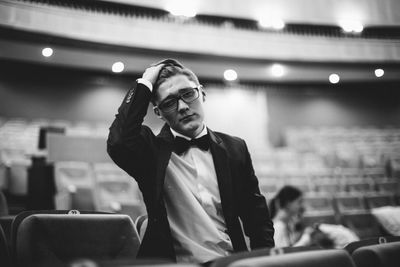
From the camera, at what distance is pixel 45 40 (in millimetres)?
4195

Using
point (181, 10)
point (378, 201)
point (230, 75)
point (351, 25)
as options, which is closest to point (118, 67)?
point (181, 10)

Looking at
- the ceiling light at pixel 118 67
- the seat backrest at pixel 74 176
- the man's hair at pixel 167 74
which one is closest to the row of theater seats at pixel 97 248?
the man's hair at pixel 167 74

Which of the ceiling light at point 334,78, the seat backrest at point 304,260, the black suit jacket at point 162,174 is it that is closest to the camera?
the seat backrest at point 304,260

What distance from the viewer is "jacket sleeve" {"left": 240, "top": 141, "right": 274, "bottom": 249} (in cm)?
88

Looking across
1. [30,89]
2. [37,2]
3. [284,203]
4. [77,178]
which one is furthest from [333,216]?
[30,89]

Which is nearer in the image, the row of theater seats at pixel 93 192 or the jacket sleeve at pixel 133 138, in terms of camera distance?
the jacket sleeve at pixel 133 138

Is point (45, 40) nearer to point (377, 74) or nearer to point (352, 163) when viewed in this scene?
point (352, 163)

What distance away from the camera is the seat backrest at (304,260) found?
0.53 meters

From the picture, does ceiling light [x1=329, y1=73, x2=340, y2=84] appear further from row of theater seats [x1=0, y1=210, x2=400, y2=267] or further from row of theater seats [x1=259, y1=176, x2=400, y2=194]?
row of theater seats [x1=0, y1=210, x2=400, y2=267]

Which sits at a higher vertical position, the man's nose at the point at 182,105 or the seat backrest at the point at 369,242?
the man's nose at the point at 182,105

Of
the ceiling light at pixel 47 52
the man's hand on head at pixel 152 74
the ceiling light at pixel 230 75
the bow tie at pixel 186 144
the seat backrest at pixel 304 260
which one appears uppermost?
the ceiling light at pixel 47 52

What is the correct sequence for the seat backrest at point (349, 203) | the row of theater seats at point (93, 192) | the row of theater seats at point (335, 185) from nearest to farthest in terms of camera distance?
the row of theater seats at point (93, 192) < the seat backrest at point (349, 203) < the row of theater seats at point (335, 185)

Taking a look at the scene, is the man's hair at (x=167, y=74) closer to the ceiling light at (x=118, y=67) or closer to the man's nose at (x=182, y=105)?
the man's nose at (x=182, y=105)

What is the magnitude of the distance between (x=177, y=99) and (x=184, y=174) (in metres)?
0.19
